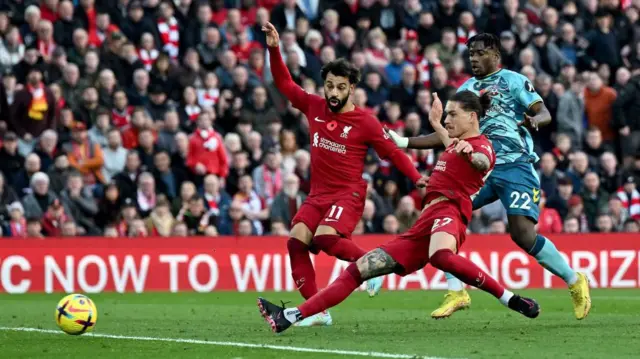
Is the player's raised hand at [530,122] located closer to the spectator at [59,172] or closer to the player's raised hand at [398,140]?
the player's raised hand at [398,140]

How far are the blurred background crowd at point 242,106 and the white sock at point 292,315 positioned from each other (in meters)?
9.04

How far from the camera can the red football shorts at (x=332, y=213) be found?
12.2m

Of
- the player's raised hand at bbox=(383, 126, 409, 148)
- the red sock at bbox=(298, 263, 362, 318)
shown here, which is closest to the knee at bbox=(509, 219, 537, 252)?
the player's raised hand at bbox=(383, 126, 409, 148)

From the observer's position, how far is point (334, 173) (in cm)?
1235

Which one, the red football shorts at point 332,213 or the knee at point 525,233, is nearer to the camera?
the red football shorts at point 332,213

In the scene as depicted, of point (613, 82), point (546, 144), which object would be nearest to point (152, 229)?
point (546, 144)

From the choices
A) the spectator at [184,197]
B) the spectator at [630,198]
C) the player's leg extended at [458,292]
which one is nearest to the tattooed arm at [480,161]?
the player's leg extended at [458,292]

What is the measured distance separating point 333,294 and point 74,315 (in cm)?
209

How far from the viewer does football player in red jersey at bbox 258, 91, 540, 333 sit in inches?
424

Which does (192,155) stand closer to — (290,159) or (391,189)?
(290,159)

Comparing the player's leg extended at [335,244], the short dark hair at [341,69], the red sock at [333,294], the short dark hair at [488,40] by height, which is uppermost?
the short dark hair at [488,40]

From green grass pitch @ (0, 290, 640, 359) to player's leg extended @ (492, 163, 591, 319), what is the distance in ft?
0.90

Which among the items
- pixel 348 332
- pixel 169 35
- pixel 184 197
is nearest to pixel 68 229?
pixel 184 197

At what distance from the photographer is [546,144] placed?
22.8 metres
